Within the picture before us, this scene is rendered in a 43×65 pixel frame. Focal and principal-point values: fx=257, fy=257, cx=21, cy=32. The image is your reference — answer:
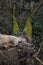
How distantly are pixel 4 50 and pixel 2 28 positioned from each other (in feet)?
10.0

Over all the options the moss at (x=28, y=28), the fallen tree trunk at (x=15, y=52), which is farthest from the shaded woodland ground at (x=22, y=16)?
the fallen tree trunk at (x=15, y=52)

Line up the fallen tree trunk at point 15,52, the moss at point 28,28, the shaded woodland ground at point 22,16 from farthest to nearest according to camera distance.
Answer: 1. the shaded woodland ground at point 22,16
2. the moss at point 28,28
3. the fallen tree trunk at point 15,52

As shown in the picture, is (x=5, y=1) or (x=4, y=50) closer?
(x=4, y=50)

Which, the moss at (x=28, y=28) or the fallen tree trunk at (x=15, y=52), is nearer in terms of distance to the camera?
the fallen tree trunk at (x=15, y=52)

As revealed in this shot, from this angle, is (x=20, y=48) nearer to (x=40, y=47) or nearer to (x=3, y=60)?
(x=3, y=60)

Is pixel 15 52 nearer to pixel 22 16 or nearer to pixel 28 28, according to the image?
pixel 28 28

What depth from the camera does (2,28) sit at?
718 cm

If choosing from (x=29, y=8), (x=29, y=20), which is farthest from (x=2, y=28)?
(x=29, y=8)

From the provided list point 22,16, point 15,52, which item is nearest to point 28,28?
point 22,16

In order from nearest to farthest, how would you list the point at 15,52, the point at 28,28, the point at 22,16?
the point at 15,52
the point at 28,28
the point at 22,16

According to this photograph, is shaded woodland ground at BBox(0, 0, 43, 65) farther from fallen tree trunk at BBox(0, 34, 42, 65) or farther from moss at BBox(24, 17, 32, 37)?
fallen tree trunk at BBox(0, 34, 42, 65)

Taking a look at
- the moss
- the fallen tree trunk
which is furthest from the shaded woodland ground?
the fallen tree trunk

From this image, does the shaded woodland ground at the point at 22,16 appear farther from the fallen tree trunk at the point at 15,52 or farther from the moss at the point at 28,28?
the fallen tree trunk at the point at 15,52

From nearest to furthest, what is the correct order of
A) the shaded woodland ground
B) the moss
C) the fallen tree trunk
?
the fallen tree trunk < the moss < the shaded woodland ground
